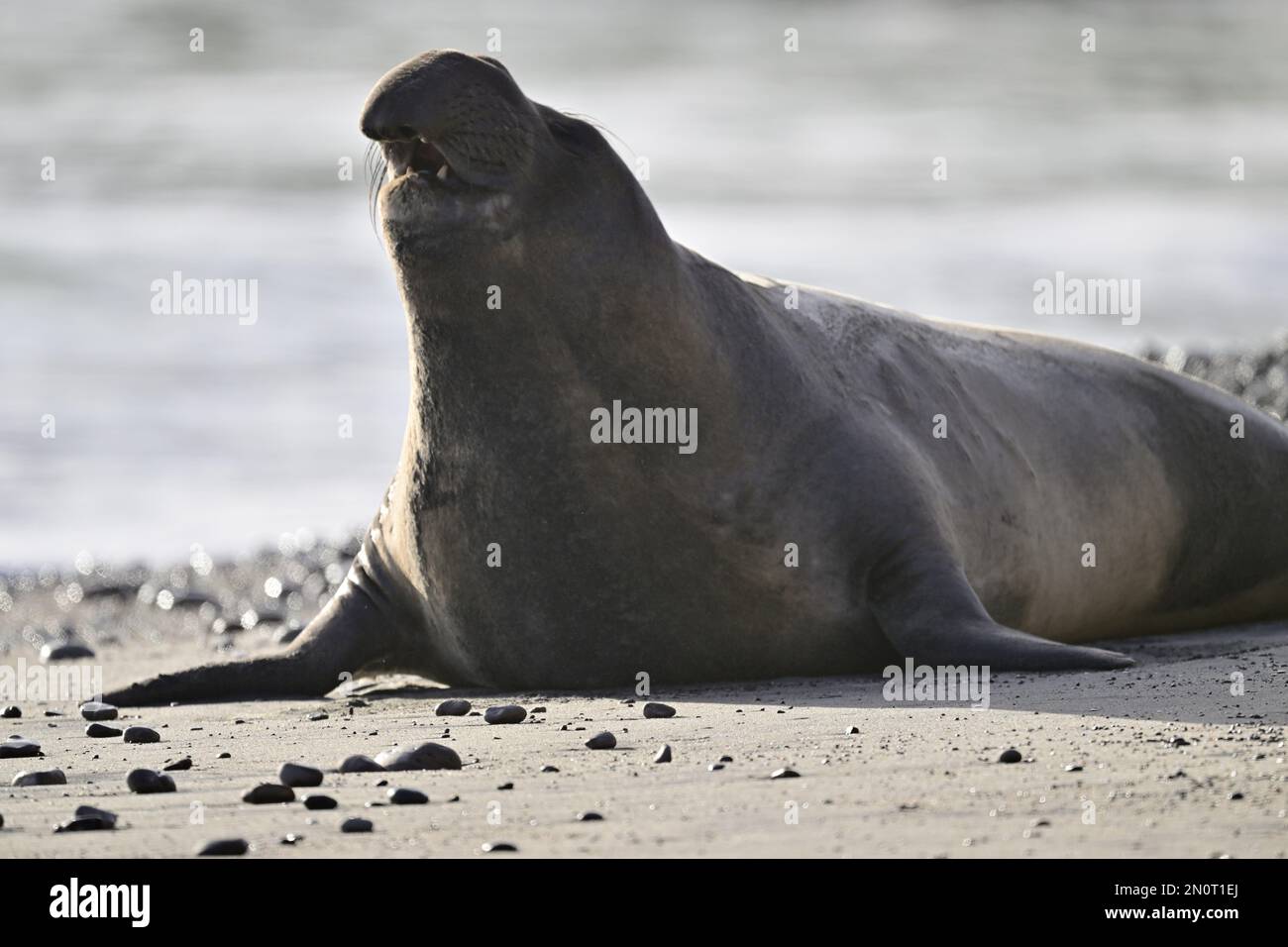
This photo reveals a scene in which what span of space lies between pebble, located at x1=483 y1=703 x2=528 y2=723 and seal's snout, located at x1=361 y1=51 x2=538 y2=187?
158 centimetres

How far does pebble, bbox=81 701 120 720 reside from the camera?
20.3ft

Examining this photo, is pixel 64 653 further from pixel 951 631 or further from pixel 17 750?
pixel 951 631

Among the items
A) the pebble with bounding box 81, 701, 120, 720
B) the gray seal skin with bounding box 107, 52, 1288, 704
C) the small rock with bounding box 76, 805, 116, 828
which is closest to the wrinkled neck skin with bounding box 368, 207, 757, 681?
the gray seal skin with bounding box 107, 52, 1288, 704

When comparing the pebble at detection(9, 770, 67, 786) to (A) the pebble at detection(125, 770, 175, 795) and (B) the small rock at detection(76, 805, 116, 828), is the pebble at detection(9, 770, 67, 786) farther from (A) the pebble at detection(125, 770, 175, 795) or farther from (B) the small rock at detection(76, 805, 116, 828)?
(B) the small rock at detection(76, 805, 116, 828)

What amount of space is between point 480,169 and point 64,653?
14.7 ft

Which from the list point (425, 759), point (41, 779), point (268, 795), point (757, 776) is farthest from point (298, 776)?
point (757, 776)

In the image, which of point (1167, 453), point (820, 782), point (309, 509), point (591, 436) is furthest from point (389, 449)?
point (820, 782)

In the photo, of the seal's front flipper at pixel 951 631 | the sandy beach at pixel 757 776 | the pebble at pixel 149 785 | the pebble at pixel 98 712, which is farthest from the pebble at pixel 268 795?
the seal's front flipper at pixel 951 631

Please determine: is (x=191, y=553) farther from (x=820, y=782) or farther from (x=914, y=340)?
(x=820, y=782)

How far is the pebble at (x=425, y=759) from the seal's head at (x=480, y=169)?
1783 millimetres

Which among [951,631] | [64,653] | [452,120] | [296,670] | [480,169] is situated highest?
[452,120]

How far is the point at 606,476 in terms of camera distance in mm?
6027

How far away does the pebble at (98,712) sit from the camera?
6.19 m
